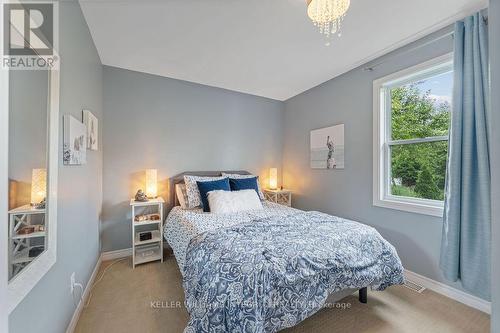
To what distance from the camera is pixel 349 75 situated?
9.49ft

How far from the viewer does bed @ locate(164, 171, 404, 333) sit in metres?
1.24

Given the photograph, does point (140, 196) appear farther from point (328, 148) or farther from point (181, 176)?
point (328, 148)

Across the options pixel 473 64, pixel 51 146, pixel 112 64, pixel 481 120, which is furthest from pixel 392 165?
pixel 112 64

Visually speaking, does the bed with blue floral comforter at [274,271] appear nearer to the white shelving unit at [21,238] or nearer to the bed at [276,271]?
the bed at [276,271]

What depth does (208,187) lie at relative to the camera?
2.85 meters

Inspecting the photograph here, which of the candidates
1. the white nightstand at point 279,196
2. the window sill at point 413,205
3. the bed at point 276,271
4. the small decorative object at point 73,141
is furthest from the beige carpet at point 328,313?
the white nightstand at point 279,196

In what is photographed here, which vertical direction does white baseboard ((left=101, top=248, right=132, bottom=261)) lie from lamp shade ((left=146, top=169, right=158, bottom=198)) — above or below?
below

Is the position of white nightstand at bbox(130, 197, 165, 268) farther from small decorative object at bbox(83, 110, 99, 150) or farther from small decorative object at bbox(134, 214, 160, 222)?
small decorative object at bbox(83, 110, 99, 150)

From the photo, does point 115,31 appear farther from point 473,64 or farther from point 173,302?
point 473,64

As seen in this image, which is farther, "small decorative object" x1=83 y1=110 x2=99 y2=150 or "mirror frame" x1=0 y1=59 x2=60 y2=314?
"small decorative object" x1=83 y1=110 x2=99 y2=150

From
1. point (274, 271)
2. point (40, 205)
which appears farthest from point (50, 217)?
point (274, 271)

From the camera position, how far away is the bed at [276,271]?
1.24m

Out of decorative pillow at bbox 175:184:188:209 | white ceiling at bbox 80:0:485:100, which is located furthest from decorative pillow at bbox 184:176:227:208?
white ceiling at bbox 80:0:485:100

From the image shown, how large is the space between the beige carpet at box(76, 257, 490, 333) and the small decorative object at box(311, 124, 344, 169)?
1.63m
